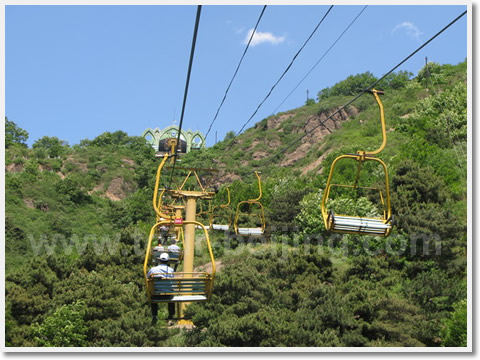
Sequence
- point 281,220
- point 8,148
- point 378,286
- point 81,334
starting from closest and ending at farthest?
point 81,334
point 378,286
point 281,220
point 8,148

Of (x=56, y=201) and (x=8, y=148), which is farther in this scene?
(x=8, y=148)

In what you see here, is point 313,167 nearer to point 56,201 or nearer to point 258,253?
point 56,201

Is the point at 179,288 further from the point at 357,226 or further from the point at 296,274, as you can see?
the point at 296,274

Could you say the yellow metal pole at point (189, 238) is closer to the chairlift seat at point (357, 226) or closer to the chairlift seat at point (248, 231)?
the chairlift seat at point (248, 231)

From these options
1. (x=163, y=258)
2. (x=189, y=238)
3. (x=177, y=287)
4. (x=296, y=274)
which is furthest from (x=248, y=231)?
(x=296, y=274)

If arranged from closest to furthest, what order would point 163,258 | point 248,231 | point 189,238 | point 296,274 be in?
point 163,258
point 248,231
point 189,238
point 296,274

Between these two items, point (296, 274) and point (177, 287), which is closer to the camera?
point (177, 287)

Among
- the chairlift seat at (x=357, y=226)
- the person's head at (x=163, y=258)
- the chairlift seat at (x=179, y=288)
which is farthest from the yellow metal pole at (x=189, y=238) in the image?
the chairlift seat at (x=357, y=226)

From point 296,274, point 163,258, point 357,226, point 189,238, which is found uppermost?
point 357,226

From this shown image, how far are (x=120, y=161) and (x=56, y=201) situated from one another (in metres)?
17.8

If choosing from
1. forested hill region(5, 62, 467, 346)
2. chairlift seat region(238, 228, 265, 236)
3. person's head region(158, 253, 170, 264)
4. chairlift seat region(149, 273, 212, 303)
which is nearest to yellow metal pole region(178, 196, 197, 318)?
forested hill region(5, 62, 467, 346)

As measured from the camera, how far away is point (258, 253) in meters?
25.9

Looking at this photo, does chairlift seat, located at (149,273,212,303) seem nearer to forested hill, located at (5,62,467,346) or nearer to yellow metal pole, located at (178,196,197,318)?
forested hill, located at (5,62,467,346)

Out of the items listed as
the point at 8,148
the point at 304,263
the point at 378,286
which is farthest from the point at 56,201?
the point at 378,286
